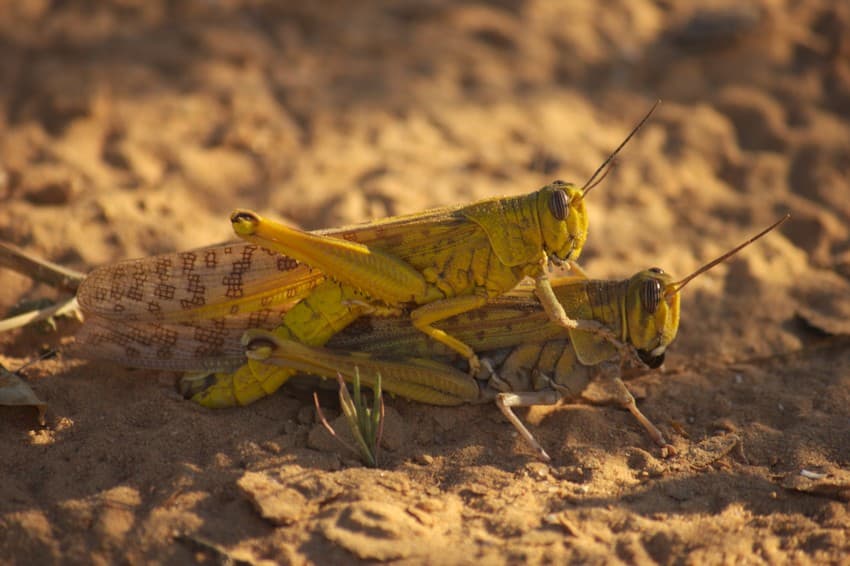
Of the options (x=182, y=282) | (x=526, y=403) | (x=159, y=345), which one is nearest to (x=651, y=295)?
(x=526, y=403)

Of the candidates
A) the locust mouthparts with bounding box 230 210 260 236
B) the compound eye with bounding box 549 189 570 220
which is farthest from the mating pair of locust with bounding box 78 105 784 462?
the locust mouthparts with bounding box 230 210 260 236

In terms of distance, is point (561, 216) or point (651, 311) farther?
point (651, 311)

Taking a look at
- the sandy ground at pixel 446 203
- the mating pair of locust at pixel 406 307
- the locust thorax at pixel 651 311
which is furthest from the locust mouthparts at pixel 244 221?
the locust thorax at pixel 651 311

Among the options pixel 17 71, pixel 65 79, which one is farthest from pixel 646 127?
pixel 17 71

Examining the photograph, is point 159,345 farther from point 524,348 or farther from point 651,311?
point 651,311

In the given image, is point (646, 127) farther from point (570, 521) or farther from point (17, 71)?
point (17, 71)

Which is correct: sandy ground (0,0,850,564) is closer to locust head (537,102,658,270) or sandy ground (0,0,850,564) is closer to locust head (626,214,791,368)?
locust head (626,214,791,368)
